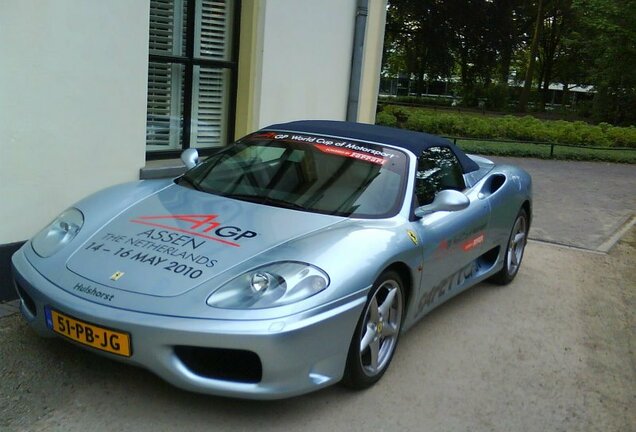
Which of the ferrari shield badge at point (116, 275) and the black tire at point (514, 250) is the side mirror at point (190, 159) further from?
the black tire at point (514, 250)

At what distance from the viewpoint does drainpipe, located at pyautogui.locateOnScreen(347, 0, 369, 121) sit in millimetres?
8812

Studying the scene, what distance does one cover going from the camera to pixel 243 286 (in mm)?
3008

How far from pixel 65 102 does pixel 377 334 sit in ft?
9.92

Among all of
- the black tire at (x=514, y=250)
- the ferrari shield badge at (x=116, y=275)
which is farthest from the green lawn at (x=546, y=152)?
the ferrari shield badge at (x=116, y=275)

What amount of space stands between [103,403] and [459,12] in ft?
98.4

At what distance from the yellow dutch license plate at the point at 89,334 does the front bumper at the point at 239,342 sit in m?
0.03

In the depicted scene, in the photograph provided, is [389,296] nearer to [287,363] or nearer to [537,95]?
[287,363]

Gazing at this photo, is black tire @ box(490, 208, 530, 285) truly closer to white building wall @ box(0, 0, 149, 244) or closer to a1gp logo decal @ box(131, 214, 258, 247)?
a1gp logo decal @ box(131, 214, 258, 247)

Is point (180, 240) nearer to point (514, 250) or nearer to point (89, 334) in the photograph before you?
point (89, 334)

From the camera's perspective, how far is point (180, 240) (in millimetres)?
3363

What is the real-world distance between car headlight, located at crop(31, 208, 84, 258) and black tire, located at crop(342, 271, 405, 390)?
1639 mm

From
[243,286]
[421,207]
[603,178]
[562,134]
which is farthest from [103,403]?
[562,134]

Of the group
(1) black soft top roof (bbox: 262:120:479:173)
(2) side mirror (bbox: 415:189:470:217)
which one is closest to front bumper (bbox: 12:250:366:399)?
(2) side mirror (bbox: 415:189:470:217)

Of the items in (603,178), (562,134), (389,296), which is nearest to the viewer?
(389,296)
